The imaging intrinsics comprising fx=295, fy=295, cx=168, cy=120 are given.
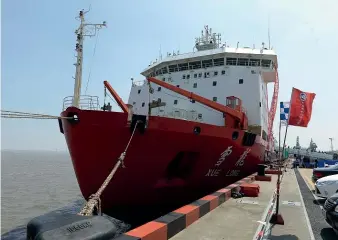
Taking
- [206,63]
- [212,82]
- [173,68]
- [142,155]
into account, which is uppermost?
[206,63]

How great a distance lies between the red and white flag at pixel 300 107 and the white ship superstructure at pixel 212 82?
6.53m

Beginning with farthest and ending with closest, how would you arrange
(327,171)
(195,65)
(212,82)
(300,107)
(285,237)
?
1. (195,65)
2. (212,82)
3. (327,171)
4. (300,107)
5. (285,237)

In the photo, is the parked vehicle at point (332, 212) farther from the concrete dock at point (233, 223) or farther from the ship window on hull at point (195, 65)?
the ship window on hull at point (195, 65)

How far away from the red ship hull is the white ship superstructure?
11.7 ft

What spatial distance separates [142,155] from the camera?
26.2 ft

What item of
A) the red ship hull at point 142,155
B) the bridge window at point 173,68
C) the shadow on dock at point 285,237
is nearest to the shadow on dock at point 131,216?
the red ship hull at point 142,155

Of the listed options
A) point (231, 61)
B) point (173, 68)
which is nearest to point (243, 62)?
point (231, 61)

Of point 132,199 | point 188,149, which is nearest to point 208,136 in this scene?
point 188,149

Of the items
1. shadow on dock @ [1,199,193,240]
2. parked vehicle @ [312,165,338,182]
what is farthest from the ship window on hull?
shadow on dock @ [1,199,193,240]

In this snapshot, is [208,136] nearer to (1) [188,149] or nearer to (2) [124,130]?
(1) [188,149]

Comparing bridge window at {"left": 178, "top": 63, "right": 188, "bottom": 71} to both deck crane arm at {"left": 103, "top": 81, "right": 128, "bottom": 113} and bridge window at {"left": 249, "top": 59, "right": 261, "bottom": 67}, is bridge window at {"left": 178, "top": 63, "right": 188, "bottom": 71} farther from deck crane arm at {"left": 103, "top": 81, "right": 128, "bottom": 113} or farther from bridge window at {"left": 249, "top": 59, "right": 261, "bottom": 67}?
deck crane arm at {"left": 103, "top": 81, "right": 128, "bottom": 113}

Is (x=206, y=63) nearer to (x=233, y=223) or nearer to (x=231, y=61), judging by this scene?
(x=231, y=61)

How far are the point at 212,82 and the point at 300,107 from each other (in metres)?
8.46

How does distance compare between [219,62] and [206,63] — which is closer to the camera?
[219,62]
